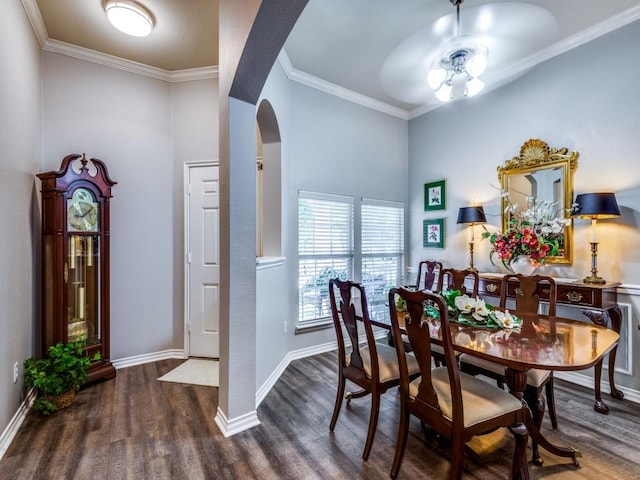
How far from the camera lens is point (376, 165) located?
13.8ft

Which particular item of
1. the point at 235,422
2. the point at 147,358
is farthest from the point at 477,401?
the point at 147,358

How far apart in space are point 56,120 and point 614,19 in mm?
4956

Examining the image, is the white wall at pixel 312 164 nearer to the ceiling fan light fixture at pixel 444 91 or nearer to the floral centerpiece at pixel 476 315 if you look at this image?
the ceiling fan light fixture at pixel 444 91

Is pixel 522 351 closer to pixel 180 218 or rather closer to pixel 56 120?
pixel 180 218

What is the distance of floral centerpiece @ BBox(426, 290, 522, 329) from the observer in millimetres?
1896

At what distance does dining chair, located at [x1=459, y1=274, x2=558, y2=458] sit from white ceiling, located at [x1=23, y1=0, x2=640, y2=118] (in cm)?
218

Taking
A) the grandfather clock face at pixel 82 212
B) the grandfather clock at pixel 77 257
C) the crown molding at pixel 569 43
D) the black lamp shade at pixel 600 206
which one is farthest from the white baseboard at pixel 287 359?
the crown molding at pixel 569 43

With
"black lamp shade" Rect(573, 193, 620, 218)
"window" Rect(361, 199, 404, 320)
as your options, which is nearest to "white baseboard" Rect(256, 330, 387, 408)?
"window" Rect(361, 199, 404, 320)

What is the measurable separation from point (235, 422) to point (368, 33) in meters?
3.33

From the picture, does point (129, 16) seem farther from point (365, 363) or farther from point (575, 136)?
point (575, 136)

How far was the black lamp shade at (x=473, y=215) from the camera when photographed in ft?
11.4

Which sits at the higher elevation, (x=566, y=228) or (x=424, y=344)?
(x=566, y=228)

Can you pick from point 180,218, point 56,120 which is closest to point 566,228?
point 180,218

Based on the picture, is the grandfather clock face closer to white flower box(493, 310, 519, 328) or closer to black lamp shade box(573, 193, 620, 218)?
white flower box(493, 310, 519, 328)
